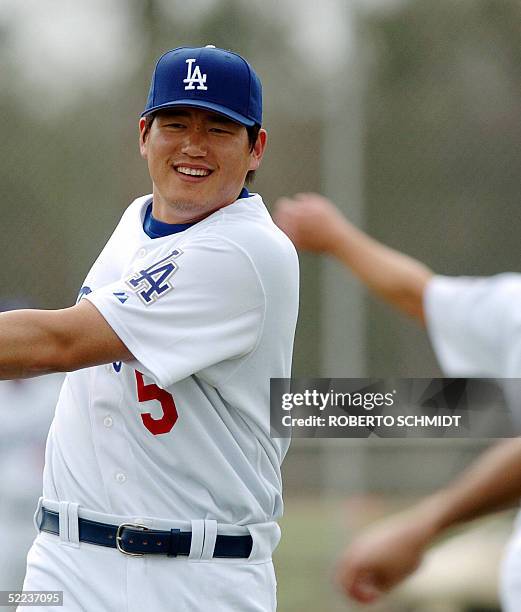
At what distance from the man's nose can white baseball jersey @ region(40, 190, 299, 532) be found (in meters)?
0.16

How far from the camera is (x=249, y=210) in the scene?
10.3ft

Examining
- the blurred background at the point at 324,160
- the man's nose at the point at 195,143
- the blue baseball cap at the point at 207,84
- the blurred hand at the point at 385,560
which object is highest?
the blurred background at the point at 324,160

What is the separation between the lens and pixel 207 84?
3115mm

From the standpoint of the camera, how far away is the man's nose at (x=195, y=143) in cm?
314

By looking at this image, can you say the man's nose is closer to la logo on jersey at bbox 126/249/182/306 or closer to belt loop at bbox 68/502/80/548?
la logo on jersey at bbox 126/249/182/306

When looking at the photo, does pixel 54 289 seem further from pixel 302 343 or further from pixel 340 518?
pixel 340 518

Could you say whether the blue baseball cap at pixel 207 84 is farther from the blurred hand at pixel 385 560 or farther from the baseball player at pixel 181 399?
the blurred hand at pixel 385 560

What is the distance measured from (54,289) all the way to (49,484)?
7.42 m

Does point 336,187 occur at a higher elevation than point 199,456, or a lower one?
higher

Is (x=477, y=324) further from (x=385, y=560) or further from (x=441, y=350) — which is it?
(x=385, y=560)

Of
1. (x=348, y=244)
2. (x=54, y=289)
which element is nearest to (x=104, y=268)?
(x=348, y=244)

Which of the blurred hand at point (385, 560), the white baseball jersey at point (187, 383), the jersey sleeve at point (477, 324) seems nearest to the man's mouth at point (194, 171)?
the white baseball jersey at point (187, 383)

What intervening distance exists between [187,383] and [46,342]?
0.40m

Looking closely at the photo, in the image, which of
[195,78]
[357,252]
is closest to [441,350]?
[357,252]
